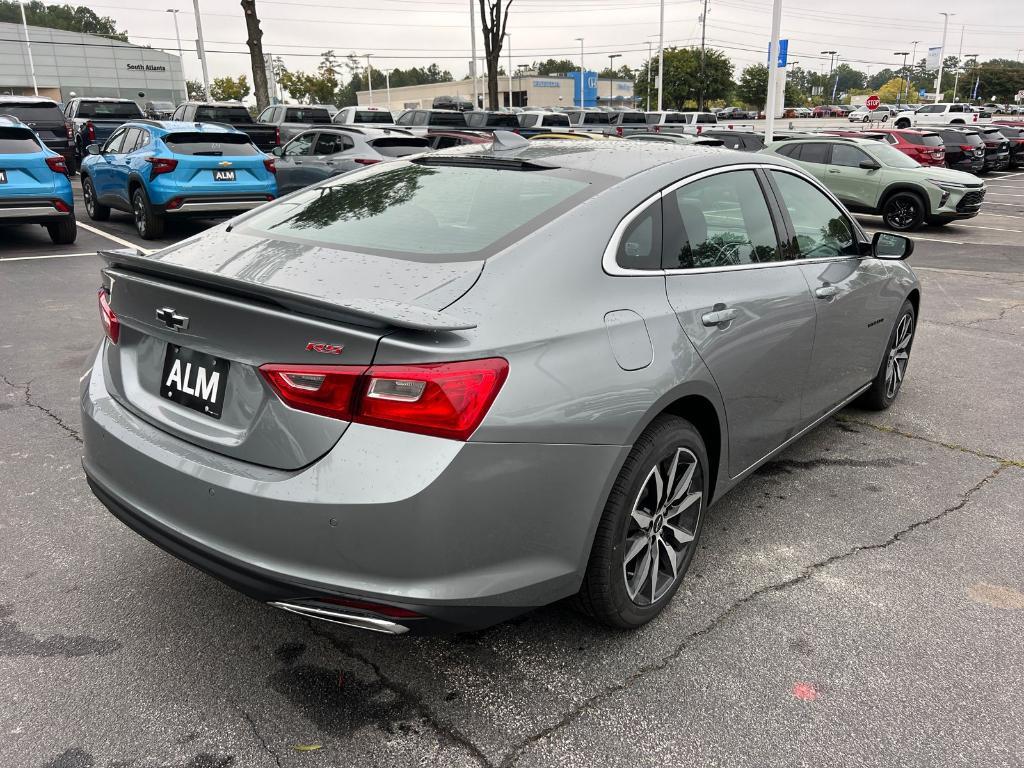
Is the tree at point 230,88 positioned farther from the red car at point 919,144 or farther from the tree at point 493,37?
the red car at point 919,144

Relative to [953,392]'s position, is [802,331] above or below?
above

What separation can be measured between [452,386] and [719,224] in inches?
66.8

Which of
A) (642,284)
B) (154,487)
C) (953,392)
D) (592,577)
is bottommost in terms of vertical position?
(953,392)

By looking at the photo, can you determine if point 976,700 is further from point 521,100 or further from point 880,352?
point 521,100

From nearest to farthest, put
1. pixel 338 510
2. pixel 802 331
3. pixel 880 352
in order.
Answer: pixel 338 510 → pixel 802 331 → pixel 880 352

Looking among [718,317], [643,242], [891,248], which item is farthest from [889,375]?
[643,242]

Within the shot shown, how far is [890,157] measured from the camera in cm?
1559

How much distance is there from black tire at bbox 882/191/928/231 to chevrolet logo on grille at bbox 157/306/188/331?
15443 millimetres

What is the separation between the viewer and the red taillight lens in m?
2.74

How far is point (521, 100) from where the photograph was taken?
5291 cm

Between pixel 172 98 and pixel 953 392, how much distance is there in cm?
9077

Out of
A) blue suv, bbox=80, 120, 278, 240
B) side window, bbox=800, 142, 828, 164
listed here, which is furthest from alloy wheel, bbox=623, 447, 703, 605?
side window, bbox=800, 142, 828, 164

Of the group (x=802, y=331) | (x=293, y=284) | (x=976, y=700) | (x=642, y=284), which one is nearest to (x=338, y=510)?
(x=293, y=284)

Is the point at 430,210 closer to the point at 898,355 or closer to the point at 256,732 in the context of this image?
the point at 256,732
